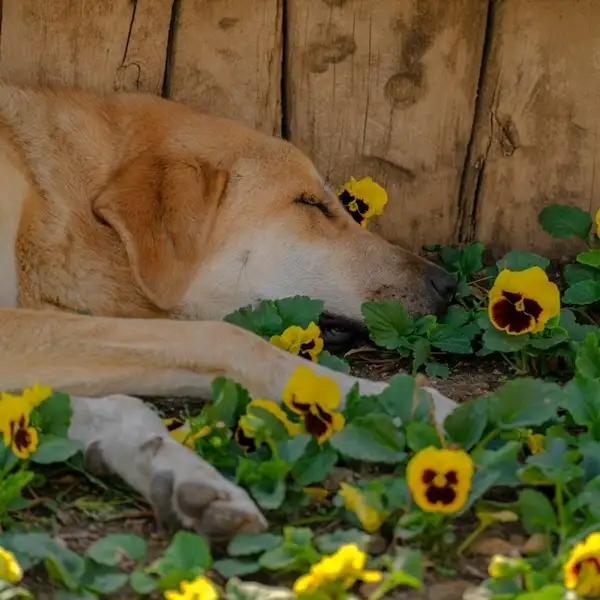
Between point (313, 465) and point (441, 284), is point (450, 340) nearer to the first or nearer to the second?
point (441, 284)

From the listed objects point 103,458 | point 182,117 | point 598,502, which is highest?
point 182,117

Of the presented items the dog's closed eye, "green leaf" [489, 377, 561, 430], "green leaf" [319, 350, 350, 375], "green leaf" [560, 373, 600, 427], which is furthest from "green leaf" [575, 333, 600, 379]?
the dog's closed eye

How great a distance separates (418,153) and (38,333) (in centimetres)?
152

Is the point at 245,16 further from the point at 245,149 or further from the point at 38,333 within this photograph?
the point at 38,333

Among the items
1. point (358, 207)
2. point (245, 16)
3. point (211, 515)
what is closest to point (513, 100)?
point (358, 207)

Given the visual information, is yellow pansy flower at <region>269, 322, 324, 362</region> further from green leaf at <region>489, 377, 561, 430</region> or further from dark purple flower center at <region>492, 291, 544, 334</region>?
green leaf at <region>489, 377, 561, 430</region>

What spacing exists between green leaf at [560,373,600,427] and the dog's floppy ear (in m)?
1.19

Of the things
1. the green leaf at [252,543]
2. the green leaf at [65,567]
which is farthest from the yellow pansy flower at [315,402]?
the green leaf at [65,567]

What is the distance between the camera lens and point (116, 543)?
193 cm

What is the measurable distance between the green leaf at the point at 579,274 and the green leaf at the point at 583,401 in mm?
1188

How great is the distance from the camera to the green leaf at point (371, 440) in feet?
7.12

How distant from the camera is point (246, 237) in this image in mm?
3240

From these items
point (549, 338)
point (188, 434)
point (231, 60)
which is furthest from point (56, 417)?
point (231, 60)

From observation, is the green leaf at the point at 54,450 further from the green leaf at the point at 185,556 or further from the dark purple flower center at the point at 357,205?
the dark purple flower center at the point at 357,205
